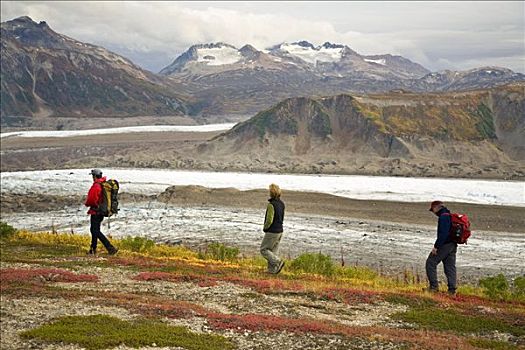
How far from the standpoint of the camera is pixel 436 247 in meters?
14.2

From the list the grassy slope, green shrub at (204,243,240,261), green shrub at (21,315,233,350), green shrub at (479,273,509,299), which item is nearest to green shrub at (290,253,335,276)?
the grassy slope

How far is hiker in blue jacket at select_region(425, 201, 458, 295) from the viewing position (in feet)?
45.8

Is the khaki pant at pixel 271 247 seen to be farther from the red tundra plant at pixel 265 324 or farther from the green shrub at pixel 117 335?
the green shrub at pixel 117 335

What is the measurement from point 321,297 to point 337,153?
59.6 m

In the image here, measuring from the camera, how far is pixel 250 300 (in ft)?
42.3

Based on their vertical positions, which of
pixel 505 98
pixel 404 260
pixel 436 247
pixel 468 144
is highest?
pixel 505 98

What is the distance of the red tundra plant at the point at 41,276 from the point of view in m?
13.6

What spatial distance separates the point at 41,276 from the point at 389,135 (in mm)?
60688

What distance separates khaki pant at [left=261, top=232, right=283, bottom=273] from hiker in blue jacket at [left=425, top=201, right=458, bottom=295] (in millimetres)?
3825

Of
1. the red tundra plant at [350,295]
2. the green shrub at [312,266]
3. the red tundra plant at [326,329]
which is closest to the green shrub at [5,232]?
the green shrub at [312,266]

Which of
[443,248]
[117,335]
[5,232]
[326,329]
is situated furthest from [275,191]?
[5,232]

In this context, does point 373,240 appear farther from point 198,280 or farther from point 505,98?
point 505,98

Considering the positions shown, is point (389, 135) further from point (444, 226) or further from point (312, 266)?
point (444, 226)

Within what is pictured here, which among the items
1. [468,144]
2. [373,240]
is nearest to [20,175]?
[373,240]
